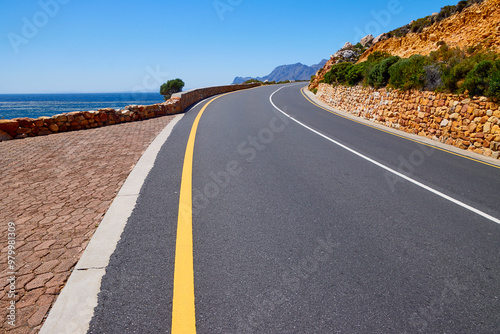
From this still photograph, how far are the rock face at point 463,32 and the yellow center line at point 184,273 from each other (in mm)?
16257

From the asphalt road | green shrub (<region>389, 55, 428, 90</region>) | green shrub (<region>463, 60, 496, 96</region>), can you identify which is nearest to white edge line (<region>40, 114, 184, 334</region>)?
the asphalt road

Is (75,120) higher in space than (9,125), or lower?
lower

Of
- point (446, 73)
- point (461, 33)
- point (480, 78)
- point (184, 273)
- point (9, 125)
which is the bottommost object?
point (184, 273)

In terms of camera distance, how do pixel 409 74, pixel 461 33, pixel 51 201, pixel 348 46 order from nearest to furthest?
pixel 51 201 < pixel 409 74 < pixel 461 33 < pixel 348 46

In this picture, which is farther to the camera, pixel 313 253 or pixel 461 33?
pixel 461 33

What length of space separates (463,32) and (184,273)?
2153cm

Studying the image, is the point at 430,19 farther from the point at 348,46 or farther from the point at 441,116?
the point at 348,46

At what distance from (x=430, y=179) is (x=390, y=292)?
13.4ft

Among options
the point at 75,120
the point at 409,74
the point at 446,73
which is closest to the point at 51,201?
the point at 75,120

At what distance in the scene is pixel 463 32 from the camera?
17.2 meters

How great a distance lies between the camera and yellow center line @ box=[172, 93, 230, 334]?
2115 millimetres

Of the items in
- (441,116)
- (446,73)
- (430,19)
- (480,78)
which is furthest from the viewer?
(430,19)

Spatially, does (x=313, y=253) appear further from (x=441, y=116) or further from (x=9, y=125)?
(x=441, y=116)

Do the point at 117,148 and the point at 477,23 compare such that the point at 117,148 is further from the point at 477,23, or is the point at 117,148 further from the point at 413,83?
the point at 477,23
